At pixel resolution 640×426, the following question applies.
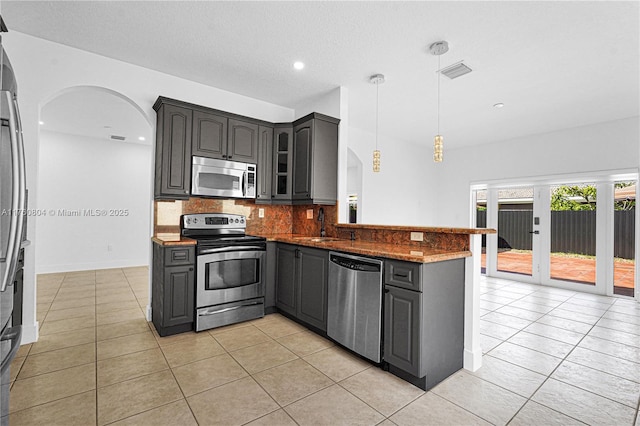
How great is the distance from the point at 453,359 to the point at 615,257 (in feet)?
14.9

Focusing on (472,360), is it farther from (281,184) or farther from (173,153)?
(173,153)

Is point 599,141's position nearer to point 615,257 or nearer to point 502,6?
point 615,257

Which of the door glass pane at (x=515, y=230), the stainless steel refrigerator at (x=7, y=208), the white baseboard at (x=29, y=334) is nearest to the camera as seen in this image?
the stainless steel refrigerator at (x=7, y=208)

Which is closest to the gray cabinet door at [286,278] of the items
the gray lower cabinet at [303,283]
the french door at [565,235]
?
the gray lower cabinet at [303,283]

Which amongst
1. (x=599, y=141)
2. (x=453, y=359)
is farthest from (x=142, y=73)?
(x=599, y=141)

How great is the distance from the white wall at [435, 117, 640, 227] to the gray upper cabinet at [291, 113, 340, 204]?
13.4ft

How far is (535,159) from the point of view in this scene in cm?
575

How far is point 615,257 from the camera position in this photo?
16.4 ft

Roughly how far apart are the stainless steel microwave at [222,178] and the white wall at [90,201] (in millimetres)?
4181

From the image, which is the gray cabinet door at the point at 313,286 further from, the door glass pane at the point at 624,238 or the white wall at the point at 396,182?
the door glass pane at the point at 624,238

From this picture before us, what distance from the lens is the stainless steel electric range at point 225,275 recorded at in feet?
10.3

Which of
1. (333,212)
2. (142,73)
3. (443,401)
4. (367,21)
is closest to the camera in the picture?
(443,401)

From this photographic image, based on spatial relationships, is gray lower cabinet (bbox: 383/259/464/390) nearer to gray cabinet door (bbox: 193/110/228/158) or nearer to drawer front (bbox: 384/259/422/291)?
drawer front (bbox: 384/259/422/291)

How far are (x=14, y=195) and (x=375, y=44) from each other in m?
2.86
